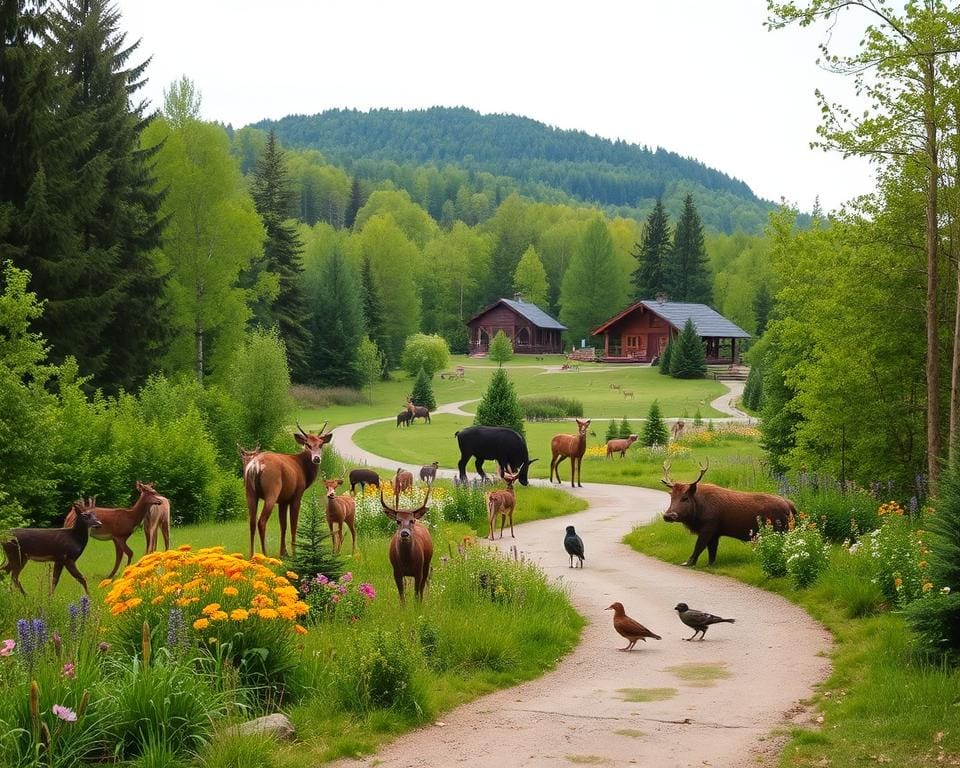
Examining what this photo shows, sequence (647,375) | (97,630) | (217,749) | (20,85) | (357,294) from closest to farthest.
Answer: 1. (217,749)
2. (97,630)
3. (20,85)
4. (357,294)
5. (647,375)

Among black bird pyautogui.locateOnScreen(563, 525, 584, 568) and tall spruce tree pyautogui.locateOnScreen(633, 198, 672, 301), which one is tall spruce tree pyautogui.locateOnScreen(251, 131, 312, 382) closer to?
black bird pyautogui.locateOnScreen(563, 525, 584, 568)

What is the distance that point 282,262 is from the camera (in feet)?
182

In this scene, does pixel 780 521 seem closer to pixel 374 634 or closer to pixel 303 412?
pixel 374 634

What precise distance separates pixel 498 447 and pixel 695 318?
2297 inches

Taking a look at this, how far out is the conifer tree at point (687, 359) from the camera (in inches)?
2793

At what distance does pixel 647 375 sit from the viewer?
237 ft

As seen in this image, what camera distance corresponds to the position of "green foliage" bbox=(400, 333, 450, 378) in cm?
7088

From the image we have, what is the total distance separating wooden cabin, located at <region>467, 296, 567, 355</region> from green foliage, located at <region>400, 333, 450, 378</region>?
20983 millimetres

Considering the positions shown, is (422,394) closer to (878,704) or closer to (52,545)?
(52,545)

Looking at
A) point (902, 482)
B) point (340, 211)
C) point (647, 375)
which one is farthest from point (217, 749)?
point (340, 211)

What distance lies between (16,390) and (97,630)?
300 inches

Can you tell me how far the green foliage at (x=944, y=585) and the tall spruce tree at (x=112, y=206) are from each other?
21670mm

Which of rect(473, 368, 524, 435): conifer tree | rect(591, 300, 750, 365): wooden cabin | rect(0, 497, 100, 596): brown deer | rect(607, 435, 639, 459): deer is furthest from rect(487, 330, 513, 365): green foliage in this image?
rect(0, 497, 100, 596): brown deer

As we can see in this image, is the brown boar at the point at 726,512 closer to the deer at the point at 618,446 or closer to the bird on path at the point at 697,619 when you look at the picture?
the bird on path at the point at 697,619
